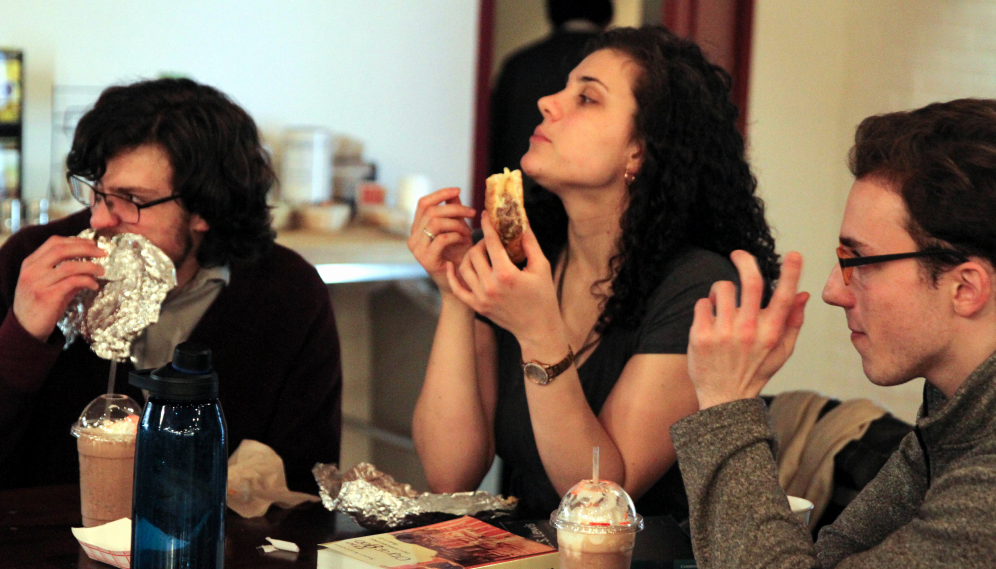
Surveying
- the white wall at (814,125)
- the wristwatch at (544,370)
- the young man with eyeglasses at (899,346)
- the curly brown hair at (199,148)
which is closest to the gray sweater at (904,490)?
the young man with eyeglasses at (899,346)

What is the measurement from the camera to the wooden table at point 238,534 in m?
1.15

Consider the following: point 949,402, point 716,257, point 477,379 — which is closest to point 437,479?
point 477,379

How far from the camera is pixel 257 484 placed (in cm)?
143

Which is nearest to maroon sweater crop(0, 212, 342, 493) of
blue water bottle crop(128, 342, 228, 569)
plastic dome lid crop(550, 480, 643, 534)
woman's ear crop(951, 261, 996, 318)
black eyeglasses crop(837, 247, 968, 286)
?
blue water bottle crop(128, 342, 228, 569)

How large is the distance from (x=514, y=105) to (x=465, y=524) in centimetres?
243

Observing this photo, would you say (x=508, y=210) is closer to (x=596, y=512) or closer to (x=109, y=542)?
(x=596, y=512)

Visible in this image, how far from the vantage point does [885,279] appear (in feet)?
3.52

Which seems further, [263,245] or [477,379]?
[263,245]

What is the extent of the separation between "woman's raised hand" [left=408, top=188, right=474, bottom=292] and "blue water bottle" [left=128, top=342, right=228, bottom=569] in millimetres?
648

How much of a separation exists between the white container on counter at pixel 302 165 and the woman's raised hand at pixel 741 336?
2.06m

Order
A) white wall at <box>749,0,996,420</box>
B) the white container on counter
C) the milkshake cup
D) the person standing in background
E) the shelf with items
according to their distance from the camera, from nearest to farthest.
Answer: the milkshake cup < the shelf with items < the white container on counter < the person standing in background < white wall at <box>749,0,996,420</box>

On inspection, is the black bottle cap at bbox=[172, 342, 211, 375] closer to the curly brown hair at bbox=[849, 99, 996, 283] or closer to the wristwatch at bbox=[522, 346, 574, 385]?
the wristwatch at bbox=[522, 346, 574, 385]

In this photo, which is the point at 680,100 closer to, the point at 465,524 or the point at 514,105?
the point at 465,524

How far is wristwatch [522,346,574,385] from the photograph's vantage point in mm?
1438
